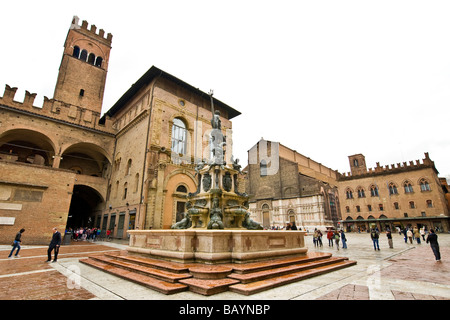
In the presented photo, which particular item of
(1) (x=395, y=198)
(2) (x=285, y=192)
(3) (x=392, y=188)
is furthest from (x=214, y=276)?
(3) (x=392, y=188)

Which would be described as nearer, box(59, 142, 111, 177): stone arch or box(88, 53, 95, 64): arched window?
box(59, 142, 111, 177): stone arch

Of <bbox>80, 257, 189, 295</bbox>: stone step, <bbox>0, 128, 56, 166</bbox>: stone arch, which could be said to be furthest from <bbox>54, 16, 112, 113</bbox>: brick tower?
<bbox>80, 257, 189, 295</bbox>: stone step

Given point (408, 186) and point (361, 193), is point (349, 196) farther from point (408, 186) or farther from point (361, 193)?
point (408, 186)

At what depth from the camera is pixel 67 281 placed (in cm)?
528

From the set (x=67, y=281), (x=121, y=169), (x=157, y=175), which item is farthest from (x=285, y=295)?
(x=121, y=169)

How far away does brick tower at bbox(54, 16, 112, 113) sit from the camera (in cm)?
2866

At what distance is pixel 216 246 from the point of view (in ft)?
19.1

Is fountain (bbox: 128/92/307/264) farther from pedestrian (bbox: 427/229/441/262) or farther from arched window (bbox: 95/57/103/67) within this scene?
arched window (bbox: 95/57/103/67)

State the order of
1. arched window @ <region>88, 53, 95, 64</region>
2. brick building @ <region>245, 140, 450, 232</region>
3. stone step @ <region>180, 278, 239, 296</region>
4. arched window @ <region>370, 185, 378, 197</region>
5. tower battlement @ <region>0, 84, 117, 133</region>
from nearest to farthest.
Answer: stone step @ <region>180, 278, 239, 296</region> < tower battlement @ <region>0, 84, 117, 133</region> < arched window @ <region>88, 53, 95, 64</region> < brick building @ <region>245, 140, 450, 232</region> < arched window @ <region>370, 185, 378, 197</region>

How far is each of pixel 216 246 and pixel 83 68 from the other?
34.3m

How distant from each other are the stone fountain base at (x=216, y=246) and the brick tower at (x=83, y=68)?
2656 cm

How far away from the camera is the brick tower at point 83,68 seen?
28.7m

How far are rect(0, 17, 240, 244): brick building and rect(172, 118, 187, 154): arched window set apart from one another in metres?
0.11

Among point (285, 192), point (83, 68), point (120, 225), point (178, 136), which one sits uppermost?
point (83, 68)
